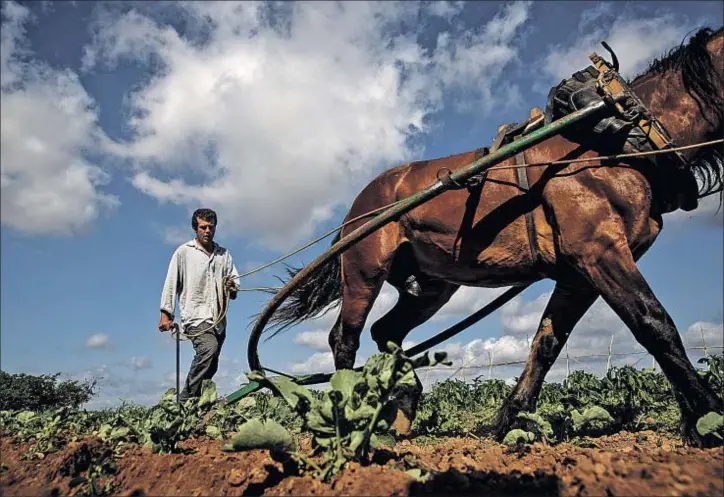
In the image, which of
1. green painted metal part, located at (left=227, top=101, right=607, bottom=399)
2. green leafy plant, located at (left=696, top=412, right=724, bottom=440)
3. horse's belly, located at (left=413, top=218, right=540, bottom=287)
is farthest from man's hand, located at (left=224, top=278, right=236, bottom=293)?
green leafy plant, located at (left=696, top=412, right=724, bottom=440)

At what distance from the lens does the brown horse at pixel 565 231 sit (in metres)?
3.52

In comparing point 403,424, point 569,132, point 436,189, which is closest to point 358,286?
point 403,424

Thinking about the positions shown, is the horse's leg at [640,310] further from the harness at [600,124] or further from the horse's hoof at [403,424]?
the horse's hoof at [403,424]

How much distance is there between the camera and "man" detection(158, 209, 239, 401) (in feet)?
16.4

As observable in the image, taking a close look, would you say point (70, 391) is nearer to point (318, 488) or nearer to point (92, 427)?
point (92, 427)


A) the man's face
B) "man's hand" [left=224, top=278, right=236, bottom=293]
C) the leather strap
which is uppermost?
the man's face

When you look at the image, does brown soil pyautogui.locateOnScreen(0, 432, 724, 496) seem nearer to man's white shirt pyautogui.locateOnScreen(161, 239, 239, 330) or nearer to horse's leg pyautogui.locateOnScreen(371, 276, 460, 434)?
man's white shirt pyautogui.locateOnScreen(161, 239, 239, 330)

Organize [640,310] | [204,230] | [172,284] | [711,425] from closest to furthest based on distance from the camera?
[711,425] < [640,310] < [172,284] < [204,230]

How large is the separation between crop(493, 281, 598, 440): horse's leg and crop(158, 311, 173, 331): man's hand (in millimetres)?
2701

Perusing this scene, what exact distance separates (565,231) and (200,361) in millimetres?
3016

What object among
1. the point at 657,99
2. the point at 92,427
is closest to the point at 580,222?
the point at 657,99

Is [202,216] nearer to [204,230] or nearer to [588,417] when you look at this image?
[204,230]

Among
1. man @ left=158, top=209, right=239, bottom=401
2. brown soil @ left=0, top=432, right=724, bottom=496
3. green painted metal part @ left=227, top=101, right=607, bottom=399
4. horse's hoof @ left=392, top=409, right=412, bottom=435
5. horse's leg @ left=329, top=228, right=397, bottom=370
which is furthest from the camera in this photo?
man @ left=158, top=209, right=239, bottom=401

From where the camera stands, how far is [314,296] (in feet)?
19.7
